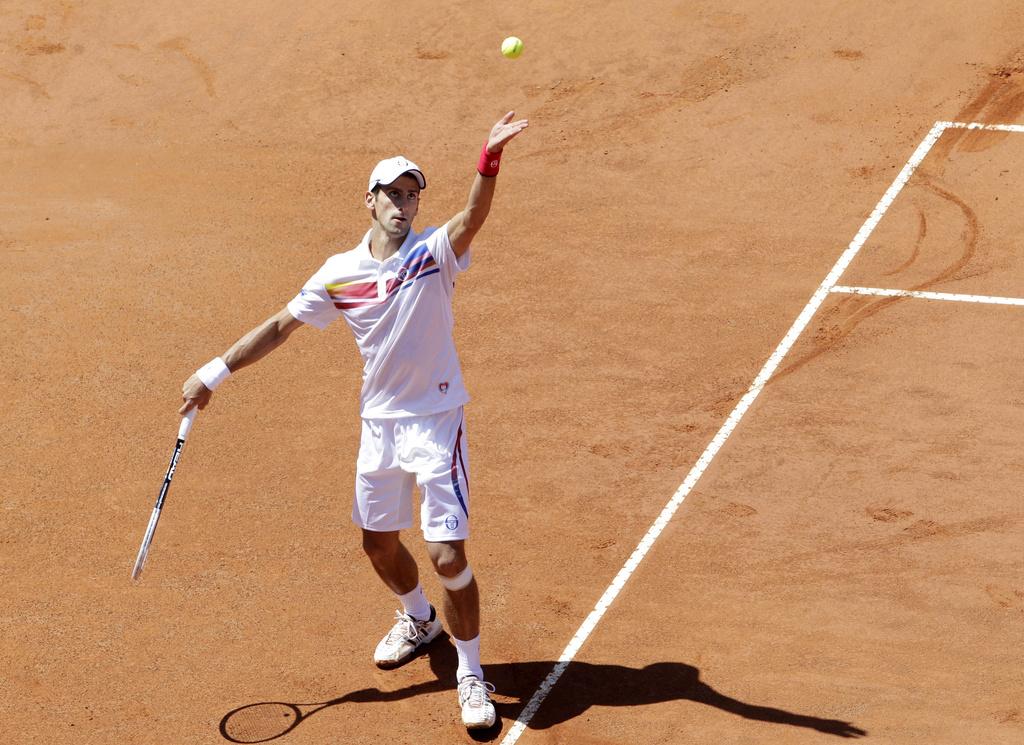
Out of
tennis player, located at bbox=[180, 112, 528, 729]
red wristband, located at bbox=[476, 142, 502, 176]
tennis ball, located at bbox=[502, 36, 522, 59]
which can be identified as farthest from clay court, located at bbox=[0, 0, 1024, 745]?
red wristband, located at bbox=[476, 142, 502, 176]

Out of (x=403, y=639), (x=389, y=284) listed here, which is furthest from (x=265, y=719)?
(x=389, y=284)

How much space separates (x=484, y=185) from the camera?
716cm

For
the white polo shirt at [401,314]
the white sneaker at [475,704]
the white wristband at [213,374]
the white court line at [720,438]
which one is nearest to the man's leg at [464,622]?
the white sneaker at [475,704]

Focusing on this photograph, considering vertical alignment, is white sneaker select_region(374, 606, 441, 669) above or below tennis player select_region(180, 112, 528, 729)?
below

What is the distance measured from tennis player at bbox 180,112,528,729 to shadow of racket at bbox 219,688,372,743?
78 centimetres

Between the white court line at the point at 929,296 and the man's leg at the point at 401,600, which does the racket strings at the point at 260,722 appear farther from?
the white court line at the point at 929,296

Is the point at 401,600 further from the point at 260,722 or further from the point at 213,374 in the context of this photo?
the point at 213,374

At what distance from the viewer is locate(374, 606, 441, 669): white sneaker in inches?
325

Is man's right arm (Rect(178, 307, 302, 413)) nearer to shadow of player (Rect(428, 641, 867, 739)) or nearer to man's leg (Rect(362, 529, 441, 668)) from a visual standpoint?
man's leg (Rect(362, 529, 441, 668))

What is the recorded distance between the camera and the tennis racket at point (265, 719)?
305 inches

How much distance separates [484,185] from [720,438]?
12.3ft

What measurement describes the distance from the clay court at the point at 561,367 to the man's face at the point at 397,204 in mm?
2628

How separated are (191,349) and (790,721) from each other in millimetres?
6401

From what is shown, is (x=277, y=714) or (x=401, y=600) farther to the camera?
(x=401, y=600)
